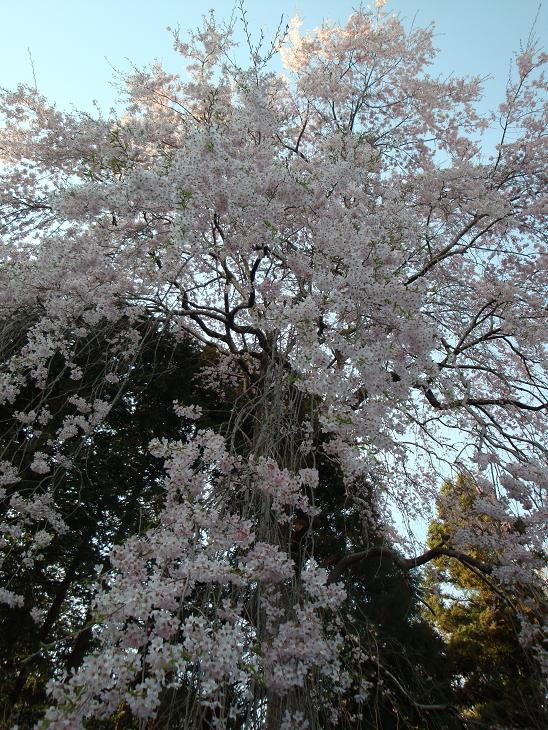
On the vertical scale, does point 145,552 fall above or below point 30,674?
above

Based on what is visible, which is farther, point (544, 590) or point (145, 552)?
point (544, 590)

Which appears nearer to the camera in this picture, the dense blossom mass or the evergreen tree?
the dense blossom mass

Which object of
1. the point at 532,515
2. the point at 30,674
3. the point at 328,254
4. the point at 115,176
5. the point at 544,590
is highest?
the point at 115,176

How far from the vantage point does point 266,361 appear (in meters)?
3.71

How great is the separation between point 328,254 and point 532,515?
2042 mm

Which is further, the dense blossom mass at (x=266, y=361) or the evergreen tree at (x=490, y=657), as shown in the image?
the evergreen tree at (x=490, y=657)

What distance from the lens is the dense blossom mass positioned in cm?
185

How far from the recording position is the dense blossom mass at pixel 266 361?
185 centimetres

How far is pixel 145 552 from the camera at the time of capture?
1.84 m

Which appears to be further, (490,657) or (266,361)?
(490,657)

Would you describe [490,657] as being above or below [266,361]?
below

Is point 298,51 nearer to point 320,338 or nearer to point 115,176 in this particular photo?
point 115,176

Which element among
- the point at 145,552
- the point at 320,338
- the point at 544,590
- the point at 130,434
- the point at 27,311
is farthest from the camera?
the point at 130,434

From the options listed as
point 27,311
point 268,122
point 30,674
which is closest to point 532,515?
point 268,122
